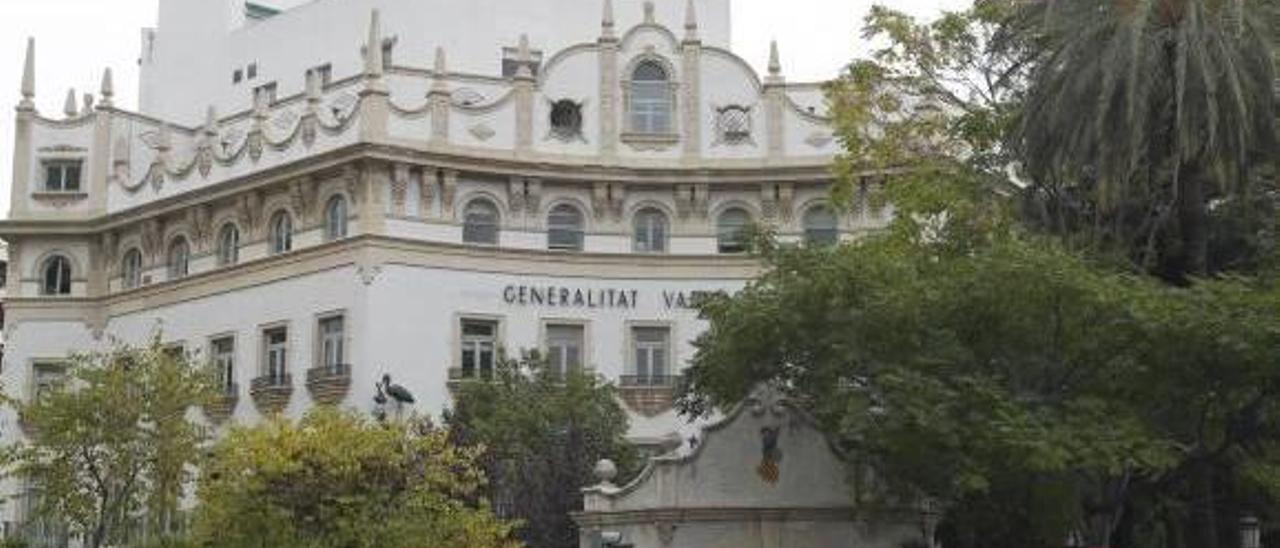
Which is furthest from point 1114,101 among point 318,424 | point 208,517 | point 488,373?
point 488,373

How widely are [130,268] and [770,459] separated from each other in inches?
1178

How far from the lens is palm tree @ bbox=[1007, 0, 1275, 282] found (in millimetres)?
29609

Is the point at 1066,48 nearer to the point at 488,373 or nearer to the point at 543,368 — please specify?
the point at 543,368

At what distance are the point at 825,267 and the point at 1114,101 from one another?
5461 millimetres

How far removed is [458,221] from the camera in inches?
1903

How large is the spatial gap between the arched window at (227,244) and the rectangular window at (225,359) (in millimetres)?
2142

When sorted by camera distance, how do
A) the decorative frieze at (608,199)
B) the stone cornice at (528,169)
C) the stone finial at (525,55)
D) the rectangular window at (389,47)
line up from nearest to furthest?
the stone cornice at (528,169), the decorative frieze at (608,199), the stone finial at (525,55), the rectangular window at (389,47)

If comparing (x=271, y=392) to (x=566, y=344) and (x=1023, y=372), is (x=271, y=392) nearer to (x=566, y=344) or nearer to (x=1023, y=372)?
(x=566, y=344)

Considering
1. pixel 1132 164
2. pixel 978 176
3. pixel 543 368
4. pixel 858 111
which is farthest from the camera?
pixel 543 368

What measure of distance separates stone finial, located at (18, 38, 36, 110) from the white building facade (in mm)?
1965

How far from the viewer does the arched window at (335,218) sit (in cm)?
4828

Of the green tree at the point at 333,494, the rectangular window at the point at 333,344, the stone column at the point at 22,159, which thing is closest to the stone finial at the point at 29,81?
the stone column at the point at 22,159

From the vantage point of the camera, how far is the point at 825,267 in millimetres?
29672

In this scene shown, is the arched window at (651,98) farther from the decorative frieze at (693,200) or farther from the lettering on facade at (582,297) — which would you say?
the lettering on facade at (582,297)
